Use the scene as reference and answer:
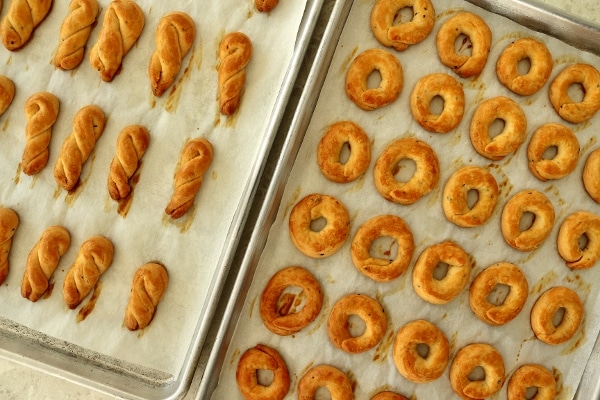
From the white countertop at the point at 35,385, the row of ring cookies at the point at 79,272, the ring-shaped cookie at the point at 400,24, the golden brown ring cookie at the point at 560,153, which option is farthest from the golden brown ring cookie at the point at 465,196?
the row of ring cookies at the point at 79,272

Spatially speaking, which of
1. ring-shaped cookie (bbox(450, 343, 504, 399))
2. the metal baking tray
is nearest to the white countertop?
the metal baking tray

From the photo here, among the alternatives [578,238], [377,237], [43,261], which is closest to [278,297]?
[377,237]

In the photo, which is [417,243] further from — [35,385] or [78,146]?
[35,385]

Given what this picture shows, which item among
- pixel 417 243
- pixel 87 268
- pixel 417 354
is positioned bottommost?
pixel 87 268

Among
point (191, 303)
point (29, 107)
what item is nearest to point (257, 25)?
point (29, 107)

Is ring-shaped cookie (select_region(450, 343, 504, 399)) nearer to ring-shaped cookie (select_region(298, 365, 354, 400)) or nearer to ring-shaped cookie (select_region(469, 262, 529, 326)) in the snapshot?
ring-shaped cookie (select_region(469, 262, 529, 326))

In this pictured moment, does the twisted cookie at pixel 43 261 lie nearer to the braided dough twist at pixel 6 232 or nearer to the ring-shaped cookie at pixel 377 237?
Answer: the braided dough twist at pixel 6 232
